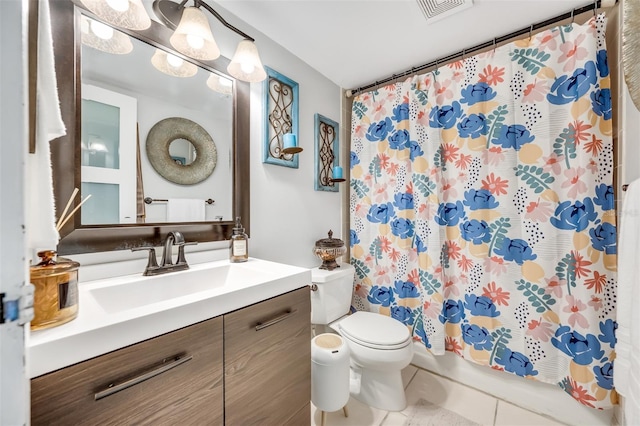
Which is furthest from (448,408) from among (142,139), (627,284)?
(142,139)

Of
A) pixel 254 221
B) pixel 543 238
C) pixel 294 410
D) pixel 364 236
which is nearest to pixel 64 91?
pixel 254 221

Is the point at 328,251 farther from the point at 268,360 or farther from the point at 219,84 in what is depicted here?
the point at 219,84

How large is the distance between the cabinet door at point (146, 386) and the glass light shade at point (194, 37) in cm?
113

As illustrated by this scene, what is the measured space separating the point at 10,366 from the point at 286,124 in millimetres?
1469

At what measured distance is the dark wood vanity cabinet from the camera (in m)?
0.50

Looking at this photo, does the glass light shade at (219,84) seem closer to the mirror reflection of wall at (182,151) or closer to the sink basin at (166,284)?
the mirror reflection of wall at (182,151)

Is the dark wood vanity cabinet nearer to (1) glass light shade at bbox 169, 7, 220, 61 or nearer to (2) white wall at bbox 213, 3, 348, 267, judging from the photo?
(2) white wall at bbox 213, 3, 348, 267

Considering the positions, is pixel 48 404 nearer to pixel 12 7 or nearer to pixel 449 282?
pixel 12 7

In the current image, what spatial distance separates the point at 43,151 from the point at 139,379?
58cm

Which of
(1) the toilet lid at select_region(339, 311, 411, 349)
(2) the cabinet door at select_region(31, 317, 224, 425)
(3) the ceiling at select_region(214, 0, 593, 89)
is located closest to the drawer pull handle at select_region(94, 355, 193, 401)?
(2) the cabinet door at select_region(31, 317, 224, 425)

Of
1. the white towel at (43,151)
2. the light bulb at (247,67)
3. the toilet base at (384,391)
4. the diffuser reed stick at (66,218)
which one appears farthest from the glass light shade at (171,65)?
the toilet base at (384,391)

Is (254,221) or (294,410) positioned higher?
(254,221)

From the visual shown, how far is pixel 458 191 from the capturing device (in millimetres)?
1554

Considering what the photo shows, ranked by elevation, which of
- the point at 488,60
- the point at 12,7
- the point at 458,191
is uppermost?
the point at 488,60
